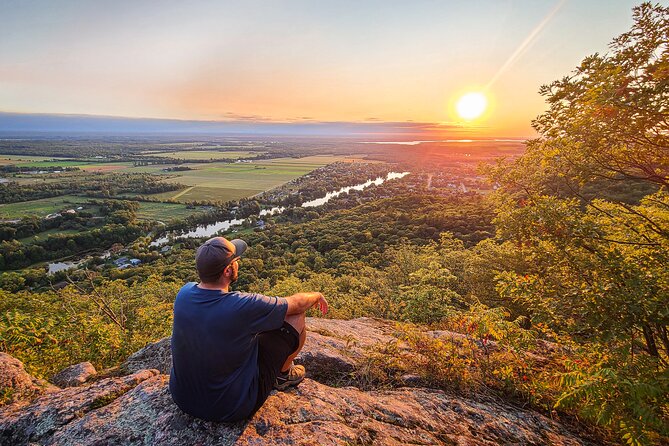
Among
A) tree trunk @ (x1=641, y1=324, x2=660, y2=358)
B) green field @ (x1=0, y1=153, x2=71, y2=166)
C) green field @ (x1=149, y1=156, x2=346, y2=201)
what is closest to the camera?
tree trunk @ (x1=641, y1=324, x2=660, y2=358)

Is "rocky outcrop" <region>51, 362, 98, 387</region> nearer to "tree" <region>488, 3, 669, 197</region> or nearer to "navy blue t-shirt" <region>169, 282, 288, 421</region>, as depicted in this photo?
"navy blue t-shirt" <region>169, 282, 288, 421</region>

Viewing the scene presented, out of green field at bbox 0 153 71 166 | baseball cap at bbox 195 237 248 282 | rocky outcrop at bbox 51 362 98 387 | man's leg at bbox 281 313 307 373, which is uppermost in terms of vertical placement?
baseball cap at bbox 195 237 248 282

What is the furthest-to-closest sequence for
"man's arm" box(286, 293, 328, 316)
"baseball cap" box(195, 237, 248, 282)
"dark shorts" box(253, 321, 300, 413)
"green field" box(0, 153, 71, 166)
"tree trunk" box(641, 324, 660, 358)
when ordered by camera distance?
"green field" box(0, 153, 71, 166)
"tree trunk" box(641, 324, 660, 358)
"man's arm" box(286, 293, 328, 316)
"dark shorts" box(253, 321, 300, 413)
"baseball cap" box(195, 237, 248, 282)

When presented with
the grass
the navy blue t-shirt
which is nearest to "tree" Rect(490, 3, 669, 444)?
the navy blue t-shirt

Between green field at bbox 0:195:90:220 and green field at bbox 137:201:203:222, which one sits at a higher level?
green field at bbox 0:195:90:220

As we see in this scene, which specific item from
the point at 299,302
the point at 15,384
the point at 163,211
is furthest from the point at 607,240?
the point at 163,211

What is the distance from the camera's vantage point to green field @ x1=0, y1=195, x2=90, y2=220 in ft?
220

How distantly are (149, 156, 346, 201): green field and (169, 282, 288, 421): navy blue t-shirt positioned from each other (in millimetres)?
96444

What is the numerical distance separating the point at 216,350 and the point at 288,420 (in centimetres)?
122

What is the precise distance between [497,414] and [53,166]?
600ft

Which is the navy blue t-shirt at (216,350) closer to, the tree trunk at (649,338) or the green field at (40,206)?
the tree trunk at (649,338)

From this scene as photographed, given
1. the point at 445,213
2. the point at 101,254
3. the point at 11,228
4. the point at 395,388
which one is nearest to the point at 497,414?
the point at 395,388

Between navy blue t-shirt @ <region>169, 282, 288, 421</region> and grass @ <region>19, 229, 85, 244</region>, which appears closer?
navy blue t-shirt @ <region>169, 282, 288, 421</region>

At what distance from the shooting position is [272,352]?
3336mm
